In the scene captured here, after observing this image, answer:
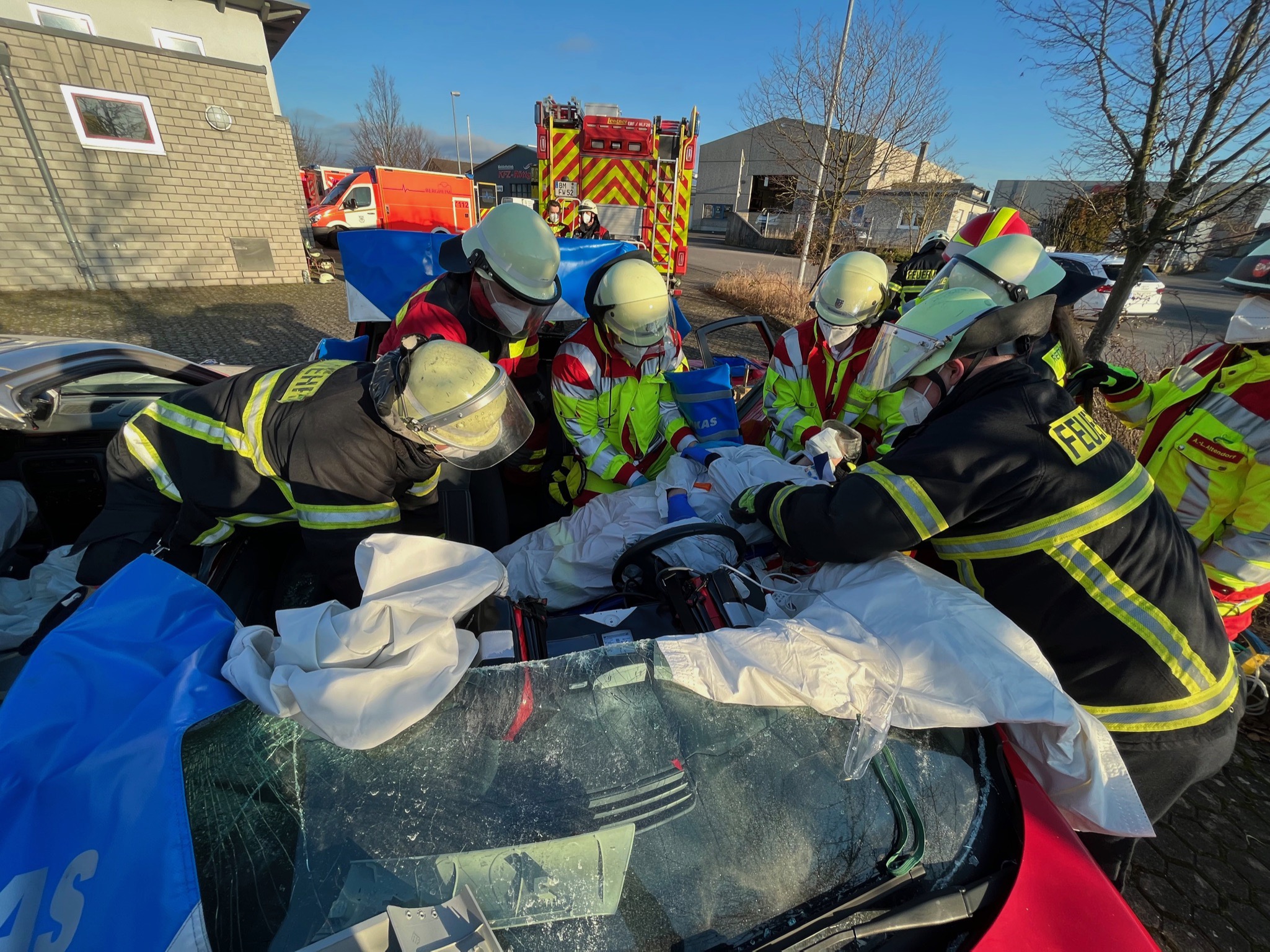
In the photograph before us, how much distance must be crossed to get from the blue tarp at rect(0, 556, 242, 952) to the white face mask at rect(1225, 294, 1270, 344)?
3.68 m

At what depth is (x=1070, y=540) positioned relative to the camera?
149cm

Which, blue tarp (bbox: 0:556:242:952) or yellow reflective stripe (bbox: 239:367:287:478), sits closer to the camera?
blue tarp (bbox: 0:556:242:952)

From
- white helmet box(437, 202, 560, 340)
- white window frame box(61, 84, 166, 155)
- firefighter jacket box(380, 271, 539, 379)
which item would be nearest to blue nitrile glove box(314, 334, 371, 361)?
firefighter jacket box(380, 271, 539, 379)

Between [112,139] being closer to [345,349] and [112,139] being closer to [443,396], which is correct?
[345,349]

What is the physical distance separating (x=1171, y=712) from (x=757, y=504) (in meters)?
1.21

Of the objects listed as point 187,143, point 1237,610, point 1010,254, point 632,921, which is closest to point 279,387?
point 632,921

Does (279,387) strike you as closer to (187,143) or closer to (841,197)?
(841,197)

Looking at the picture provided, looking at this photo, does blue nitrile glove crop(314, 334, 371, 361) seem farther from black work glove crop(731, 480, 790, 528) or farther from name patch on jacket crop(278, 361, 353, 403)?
black work glove crop(731, 480, 790, 528)

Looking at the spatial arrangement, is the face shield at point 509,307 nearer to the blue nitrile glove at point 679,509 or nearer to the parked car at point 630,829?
the blue nitrile glove at point 679,509

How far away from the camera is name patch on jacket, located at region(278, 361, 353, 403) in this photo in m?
1.90

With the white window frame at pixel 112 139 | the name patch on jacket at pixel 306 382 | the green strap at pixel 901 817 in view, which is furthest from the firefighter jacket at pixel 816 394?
the white window frame at pixel 112 139

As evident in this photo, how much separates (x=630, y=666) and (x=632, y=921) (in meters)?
0.46

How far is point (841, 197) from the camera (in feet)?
30.3

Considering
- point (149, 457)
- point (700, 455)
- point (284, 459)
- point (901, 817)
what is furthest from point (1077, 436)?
point (149, 457)
